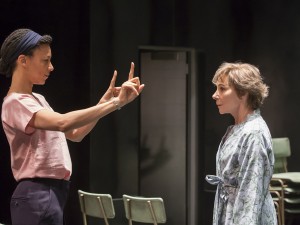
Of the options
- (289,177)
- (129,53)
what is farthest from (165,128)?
(289,177)

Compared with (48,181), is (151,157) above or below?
below

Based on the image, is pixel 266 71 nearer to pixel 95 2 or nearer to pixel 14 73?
pixel 95 2

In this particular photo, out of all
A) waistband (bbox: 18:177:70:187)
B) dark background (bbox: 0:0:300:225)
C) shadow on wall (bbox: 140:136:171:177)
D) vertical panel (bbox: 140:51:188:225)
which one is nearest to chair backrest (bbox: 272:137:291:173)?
dark background (bbox: 0:0:300:225)

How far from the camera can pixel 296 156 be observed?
7.00m

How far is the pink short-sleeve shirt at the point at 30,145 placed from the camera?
2.70 metres

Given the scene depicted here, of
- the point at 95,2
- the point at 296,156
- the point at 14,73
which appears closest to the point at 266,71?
the point at 296,156

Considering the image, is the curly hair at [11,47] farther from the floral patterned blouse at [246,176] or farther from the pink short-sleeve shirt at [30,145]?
the floral patterned blouse at [246,176]

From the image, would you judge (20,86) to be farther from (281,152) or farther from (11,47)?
(281,152)

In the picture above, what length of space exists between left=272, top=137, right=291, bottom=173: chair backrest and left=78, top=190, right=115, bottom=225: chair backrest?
7.79 feet

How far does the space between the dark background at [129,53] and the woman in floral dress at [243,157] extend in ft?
10.6

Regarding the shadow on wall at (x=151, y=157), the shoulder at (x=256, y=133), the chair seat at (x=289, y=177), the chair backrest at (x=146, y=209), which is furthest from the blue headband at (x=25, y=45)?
the shadow on wall at (x=151, y=157)

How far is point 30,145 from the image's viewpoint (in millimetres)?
2725

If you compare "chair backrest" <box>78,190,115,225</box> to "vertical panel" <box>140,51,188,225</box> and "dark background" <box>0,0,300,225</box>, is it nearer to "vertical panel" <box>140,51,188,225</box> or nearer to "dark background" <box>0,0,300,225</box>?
"dark background" <box>0,0,300,225</box>

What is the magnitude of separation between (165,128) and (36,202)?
4332mm
